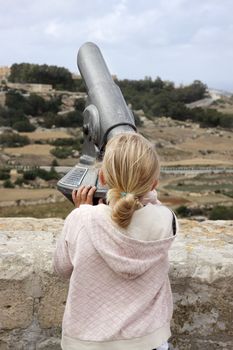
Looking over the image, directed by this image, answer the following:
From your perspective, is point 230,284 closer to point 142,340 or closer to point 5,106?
point 142,340

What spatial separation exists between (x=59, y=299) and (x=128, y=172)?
0.96 meters

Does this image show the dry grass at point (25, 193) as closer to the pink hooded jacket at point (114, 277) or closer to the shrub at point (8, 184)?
the shrub at point (8, 184)

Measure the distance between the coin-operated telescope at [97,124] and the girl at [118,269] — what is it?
0.85 metres

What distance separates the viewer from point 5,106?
190 feet

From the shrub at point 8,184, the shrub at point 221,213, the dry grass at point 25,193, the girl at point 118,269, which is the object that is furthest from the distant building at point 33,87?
the girl at point 118,269

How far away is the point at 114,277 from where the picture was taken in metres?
1.57

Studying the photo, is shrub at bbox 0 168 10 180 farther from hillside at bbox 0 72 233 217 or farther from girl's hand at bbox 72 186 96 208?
girl's hand at bbox 72 186 96 208

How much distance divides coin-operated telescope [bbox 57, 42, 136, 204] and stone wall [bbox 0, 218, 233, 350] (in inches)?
14.9

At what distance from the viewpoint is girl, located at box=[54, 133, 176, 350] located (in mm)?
1523

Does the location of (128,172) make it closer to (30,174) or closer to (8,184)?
(8,184)

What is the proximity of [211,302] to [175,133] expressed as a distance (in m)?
55.4

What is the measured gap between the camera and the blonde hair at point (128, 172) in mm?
1457

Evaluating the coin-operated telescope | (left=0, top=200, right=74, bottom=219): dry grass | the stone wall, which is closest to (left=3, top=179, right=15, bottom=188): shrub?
(left=0, top=200, right=74, bottom=219): dry grass

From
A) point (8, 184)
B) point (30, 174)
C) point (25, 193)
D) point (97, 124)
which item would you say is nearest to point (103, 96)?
point (97, 124)
